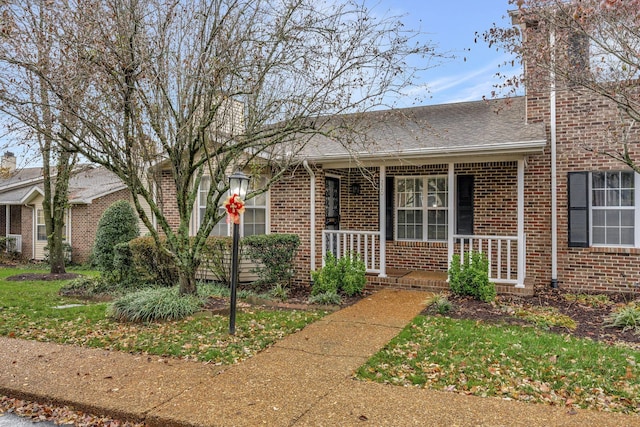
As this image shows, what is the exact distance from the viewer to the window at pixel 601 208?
8531mm

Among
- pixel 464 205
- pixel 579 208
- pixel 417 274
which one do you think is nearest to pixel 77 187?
pixel 417 274

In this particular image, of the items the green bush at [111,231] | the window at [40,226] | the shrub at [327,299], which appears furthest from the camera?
the window at [40,226]

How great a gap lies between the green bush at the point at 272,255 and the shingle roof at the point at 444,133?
5.84 ft

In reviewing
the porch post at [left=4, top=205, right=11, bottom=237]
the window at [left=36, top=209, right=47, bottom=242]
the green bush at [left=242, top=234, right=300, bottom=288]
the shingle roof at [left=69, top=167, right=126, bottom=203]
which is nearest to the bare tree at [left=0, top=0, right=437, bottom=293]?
the green bush at [left=242, top=234, right=300, bottom=288]

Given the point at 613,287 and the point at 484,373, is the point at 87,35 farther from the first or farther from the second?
the point at 613,287

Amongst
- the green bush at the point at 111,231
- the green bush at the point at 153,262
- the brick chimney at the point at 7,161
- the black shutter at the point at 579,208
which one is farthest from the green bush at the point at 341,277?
the brick chimney at the point at 7,161

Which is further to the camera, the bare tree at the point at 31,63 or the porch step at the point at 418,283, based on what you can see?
the porch step at the point at 418,283

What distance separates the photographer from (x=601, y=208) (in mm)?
8688

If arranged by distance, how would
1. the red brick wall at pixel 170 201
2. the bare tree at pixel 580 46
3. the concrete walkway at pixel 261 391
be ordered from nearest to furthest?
1. the concrete walkway at pixel 261 391
2. the bare tree at pixel 580 46
3. the red brick wall at pixel 170 201

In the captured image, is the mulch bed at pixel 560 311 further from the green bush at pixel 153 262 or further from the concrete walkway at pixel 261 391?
the green bush at pixel 153 262

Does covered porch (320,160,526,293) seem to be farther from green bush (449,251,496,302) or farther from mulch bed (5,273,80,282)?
mulch bed (5,273,80,282)

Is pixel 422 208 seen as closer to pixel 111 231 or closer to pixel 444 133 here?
pixel 444 133

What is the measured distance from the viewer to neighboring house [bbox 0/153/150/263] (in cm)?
1755

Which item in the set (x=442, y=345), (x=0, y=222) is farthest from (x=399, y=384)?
(x=0, y=222)
